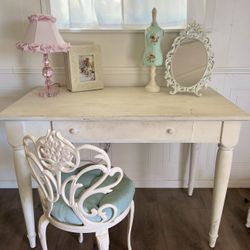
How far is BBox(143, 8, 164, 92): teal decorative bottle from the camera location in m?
1.55

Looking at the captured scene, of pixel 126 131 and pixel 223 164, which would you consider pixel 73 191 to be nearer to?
pixel 126 131

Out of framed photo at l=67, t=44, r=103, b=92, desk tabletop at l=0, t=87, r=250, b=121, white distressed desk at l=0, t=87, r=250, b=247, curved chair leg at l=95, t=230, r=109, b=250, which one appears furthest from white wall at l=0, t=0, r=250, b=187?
curved chair leg at l=95, t=230, r=109, b=250

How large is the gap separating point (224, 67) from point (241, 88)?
7.7 inches

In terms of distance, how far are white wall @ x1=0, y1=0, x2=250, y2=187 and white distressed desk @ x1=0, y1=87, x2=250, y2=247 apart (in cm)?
41

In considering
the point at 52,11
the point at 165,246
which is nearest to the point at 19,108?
the point at 52,11

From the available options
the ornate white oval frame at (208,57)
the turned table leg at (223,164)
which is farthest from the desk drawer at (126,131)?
the ornate white oval frame at (208,57)

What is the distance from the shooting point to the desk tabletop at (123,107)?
125 cm

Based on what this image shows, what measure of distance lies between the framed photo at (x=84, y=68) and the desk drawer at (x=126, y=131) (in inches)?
15.3

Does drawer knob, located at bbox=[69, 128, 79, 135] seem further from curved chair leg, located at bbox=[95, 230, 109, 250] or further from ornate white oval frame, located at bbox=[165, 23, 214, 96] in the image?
ornate white oval frame, located at bbox=[165, 23, 214, 96]

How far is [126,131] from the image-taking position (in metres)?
1.31

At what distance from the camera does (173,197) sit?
77.7 inches

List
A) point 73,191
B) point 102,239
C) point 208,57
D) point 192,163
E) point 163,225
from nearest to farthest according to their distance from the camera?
point 73,191, point 102,239, point 208,57, point 163,225, point 192,163

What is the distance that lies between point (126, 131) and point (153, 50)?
1.88 ft

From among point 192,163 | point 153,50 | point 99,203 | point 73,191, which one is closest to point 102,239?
point 99,203
